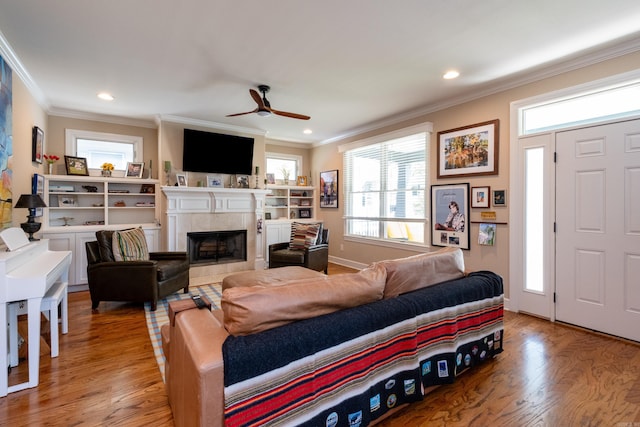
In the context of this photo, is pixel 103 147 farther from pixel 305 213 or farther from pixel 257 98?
pixel 305 213

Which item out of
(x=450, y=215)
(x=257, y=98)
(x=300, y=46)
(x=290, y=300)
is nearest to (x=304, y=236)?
(x=450, y=215)

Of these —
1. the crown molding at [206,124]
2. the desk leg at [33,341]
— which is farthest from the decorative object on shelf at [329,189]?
the desk leg at [33,341]

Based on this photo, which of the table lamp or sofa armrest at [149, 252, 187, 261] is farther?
sofa armrest at [149, 252, 187, 261]

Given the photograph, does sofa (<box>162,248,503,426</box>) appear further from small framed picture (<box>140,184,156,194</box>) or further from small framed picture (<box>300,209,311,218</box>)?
small framed picture (<box>300,209,311,218</box>)

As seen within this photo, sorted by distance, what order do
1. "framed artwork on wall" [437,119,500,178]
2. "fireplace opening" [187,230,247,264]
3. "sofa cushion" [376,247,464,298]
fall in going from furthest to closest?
"fireplace opening" [187,230,247,264] → "framed artwork on wall" [437,119,500,178] → "sofa cushion" [376,247,464,298]

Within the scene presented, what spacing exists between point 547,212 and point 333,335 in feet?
10.0

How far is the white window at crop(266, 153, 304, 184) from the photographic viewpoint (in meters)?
6.48

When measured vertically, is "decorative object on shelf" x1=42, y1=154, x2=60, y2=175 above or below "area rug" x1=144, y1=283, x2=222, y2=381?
above

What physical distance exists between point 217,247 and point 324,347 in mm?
4496

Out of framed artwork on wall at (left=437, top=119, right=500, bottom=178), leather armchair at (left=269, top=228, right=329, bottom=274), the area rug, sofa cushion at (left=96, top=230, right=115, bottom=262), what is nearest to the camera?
the area rug

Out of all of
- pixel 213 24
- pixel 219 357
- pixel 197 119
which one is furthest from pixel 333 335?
pixel 197 119

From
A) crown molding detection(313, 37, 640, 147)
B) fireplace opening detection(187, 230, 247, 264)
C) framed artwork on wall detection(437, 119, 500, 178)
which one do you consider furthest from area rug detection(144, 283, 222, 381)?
crown molding detection(313, 37, 640, 147)

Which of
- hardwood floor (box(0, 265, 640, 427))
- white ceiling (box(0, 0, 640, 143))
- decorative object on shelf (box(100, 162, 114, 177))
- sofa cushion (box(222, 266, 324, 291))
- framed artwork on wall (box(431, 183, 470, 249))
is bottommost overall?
hardwood floor (box(0, 265, 640, 427))

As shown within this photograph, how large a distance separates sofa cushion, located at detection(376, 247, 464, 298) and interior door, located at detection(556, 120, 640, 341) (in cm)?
168
